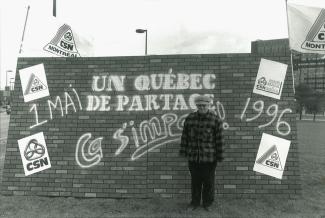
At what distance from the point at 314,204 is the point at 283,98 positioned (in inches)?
67.4

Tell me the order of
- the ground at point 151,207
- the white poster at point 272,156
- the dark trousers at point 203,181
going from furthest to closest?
the white poster at point 272,156, the dark trousers at point 203,181, the ground at point 151,207

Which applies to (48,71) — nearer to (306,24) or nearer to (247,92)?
(247,92)

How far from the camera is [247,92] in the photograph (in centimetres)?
601

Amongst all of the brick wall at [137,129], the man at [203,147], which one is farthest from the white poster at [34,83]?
the man at [203,147]

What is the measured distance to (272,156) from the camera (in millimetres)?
5887

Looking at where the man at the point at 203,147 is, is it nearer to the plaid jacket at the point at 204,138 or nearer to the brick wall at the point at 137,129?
the plaid jacket at the point at 204,138

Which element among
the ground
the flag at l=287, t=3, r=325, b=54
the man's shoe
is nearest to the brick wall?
the ground

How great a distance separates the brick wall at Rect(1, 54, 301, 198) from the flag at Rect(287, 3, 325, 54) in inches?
31.6

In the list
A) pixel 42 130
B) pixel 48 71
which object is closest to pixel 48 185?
pixel 42 130

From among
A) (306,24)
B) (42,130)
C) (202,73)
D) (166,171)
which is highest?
(306,24)

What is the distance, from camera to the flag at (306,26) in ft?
21.6

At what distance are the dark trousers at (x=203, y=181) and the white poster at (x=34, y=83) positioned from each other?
2874mm

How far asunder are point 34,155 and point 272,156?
3.94 m

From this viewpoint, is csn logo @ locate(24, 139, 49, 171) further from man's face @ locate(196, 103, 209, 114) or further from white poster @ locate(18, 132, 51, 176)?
man's face @ locate(196, 103, 209, 114)
